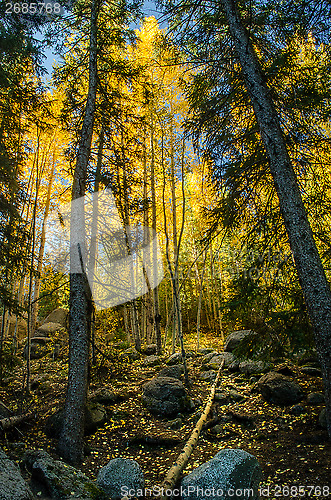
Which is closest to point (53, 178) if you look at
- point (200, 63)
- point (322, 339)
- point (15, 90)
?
point (15, 90)

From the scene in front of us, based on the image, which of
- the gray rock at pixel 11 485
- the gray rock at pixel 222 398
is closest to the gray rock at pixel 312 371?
the gray rock at pixel 222 398

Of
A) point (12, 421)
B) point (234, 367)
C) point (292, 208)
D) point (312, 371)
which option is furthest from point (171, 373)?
point (292, 208)

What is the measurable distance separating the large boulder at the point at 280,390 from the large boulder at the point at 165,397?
1631mm

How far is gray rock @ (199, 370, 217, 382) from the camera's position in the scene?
24.4ft

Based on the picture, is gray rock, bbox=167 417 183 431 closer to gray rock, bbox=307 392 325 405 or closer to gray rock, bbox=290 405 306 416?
gray rock, bbox=290 405 306 416

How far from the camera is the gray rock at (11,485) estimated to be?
2316mm

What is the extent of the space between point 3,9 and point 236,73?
5157 millimetres

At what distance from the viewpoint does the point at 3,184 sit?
18.5 ft

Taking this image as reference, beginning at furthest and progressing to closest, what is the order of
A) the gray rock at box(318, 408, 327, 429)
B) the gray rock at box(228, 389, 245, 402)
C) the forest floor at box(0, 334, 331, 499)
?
the gray rock at box(228, 389, 245, 402) < the gray rock at box(318, 408, 327, 429) < the forest floor at box(0, 334, 331, 499)

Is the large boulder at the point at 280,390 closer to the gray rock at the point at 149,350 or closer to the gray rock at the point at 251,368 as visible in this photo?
the gray rock at the point at 251,368

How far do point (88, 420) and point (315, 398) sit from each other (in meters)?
4.18

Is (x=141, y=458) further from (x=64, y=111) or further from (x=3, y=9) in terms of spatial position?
(x=3, y=9)

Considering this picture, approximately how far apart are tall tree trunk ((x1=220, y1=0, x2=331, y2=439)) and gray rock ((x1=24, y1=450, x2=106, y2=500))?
3.06 metres

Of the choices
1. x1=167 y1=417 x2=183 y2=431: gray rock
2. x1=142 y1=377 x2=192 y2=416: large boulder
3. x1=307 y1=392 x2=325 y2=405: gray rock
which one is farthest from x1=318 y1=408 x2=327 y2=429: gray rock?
x1=142 y1=377 x2=192 y2=416: large boulder
